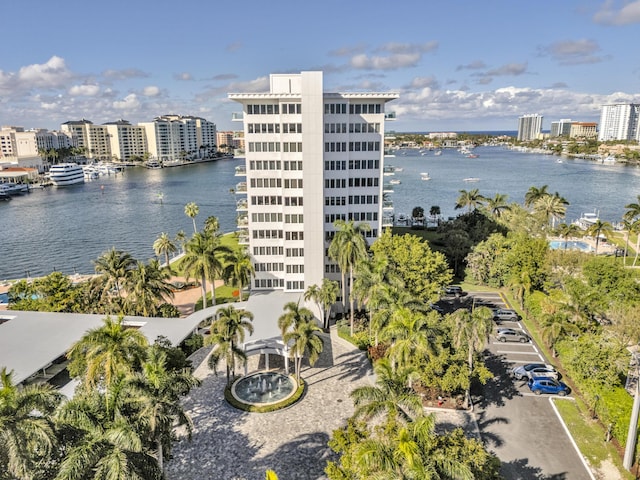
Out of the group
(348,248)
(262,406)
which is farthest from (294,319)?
(348,248)

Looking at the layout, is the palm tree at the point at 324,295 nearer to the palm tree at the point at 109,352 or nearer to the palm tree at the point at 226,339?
the palm tree at the point at 226,339

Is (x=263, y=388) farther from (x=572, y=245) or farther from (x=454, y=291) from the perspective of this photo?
(x=572, y=245)

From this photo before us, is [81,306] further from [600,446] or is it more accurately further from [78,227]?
[78,227]

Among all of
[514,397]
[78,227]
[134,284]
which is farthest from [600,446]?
[78,227]

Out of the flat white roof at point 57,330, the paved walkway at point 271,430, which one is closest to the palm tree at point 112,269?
the flat white roof at point 57,330

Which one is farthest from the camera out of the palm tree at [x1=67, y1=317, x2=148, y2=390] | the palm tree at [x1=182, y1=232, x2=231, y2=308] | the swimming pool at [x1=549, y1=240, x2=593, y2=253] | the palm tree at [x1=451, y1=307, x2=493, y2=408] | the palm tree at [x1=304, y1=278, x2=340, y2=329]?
the swimming pool at [x1=549, y1=240, x2=593, y2=253]

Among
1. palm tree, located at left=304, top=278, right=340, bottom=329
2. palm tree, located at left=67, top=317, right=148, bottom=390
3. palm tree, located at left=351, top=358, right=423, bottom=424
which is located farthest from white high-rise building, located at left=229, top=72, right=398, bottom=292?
palm tree, located at left=351, top=358, right=423, bottom=424

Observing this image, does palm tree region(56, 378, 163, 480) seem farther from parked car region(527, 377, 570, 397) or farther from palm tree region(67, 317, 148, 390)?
parked car region(527, 377, 570, 397)
